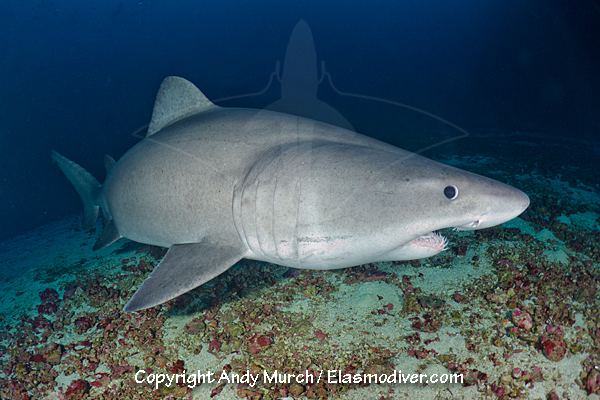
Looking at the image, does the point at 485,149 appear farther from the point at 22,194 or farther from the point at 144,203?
the point at 22,194

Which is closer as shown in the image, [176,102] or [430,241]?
[430,241]

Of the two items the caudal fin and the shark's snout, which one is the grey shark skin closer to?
the shark's snout

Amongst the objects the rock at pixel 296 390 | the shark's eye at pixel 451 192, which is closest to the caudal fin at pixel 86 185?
the rock at pixel 296 390

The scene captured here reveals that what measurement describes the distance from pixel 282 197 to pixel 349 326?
70.6 inches

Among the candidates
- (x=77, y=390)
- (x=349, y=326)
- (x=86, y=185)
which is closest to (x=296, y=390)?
(x=349, y=326)

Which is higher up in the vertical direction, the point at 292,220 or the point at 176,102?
the point at 176,102

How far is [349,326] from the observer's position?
4.11 metres

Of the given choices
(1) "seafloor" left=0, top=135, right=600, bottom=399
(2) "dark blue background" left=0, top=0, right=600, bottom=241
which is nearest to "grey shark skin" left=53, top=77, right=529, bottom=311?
(1) "seafloor" left=0, top=135, right=600, bottom=399

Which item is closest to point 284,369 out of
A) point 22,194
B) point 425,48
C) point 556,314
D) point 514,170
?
point 556,314

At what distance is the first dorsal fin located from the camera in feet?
15.4

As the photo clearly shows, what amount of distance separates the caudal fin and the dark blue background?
53.2 feet

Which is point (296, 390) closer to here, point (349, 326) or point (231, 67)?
point (349, 326)

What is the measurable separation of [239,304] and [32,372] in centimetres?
226

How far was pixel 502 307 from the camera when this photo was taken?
4223 mm
